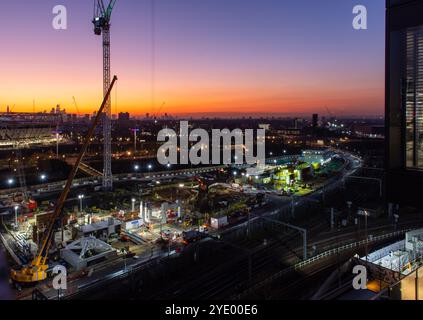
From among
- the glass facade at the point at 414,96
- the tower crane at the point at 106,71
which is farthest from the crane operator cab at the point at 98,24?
the glass facade at the point at 414,96

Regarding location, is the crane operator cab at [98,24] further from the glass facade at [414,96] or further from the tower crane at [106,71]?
the glass facade at [414,96]

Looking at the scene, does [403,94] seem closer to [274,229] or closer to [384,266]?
[384,266]

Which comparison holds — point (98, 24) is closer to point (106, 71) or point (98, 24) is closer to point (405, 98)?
point (106, 71)

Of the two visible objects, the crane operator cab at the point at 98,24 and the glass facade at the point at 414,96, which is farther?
the crane operator cab at the point at 98,24

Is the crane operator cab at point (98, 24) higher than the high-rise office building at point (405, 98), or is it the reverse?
the crane operator cab at point (98, 24)

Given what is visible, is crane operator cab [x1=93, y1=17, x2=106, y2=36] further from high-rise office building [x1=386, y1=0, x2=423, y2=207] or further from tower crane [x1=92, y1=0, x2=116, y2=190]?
high-rise office building [x1=386, y1=0, x2=423, y2=207]

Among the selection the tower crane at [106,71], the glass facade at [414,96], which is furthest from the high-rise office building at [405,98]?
the tower crane at [106,71]

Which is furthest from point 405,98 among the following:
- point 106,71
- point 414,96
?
point 106,71

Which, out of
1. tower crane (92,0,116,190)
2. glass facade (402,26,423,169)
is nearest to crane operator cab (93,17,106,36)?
tower crane (92,0,116,190)

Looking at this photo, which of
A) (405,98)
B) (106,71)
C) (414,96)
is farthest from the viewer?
(106,71)
